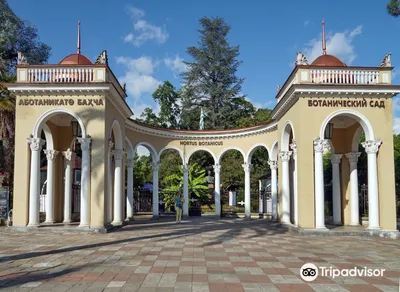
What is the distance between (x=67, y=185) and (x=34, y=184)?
326 centimetres

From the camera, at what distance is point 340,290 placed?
261 inches

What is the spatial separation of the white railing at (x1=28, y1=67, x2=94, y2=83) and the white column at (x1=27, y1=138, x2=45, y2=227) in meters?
2.47

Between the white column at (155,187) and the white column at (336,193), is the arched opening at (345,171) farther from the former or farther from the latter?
the white column at (155,187)

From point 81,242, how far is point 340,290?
827cm

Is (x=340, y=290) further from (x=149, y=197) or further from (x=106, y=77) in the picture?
(x=149, y=197)

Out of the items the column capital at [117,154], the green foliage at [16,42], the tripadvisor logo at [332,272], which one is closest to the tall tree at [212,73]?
the green foliage at [16,42]

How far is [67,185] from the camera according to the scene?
18.7 m

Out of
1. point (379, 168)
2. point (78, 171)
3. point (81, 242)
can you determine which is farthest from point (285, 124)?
point (78, 171)

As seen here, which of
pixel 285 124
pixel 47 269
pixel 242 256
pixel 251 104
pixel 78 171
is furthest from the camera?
pixel 251 104

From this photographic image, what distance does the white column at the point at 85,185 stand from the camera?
14.9 meters

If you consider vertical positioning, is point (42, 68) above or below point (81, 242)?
above

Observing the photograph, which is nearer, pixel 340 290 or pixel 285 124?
pixel 340 290

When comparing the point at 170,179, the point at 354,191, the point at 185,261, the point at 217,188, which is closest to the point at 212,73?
the point at 170,179

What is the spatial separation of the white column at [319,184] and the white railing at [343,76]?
2.43 meters
